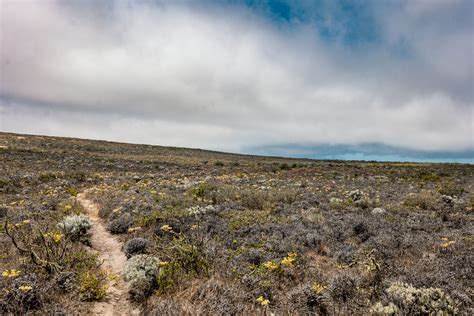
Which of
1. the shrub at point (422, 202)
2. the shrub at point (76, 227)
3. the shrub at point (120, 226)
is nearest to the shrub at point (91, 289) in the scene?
the shrub at point (76, 227)

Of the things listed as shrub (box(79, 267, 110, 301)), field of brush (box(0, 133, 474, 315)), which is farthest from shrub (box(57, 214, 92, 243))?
shrub (box(79, 267, 110, 301))

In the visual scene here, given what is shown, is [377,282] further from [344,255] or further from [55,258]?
[55,258]

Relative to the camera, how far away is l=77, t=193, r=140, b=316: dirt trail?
5.28 metres

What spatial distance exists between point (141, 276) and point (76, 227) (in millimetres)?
4714

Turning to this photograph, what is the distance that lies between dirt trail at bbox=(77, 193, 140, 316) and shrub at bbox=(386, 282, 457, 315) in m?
4.69

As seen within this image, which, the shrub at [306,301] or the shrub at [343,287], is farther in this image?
the shrub at [343,287]

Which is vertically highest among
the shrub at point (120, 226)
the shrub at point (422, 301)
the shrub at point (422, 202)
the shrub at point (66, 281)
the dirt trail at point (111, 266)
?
the shrub at point (422, 202)

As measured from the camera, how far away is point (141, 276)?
5.73m

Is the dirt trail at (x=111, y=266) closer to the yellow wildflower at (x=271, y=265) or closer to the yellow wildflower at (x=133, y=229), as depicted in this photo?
the yellow wildflower at (x=133, y=229)

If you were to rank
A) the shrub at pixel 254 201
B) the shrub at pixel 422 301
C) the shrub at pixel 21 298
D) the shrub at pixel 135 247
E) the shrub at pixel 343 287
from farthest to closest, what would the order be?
the shrub at pixel 254 201 → the shrub at pixel 135 247 → the shrub at pixel 343 287 → the shrub at pixel 21 298 → the shrub at pixel 422 301

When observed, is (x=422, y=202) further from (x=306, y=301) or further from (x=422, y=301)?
(x=306, y=301)

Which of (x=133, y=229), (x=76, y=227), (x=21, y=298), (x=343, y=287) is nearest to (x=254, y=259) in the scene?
(x=343, y=287)

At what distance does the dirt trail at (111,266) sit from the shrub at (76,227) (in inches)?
14.5

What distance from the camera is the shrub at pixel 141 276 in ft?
18.4
